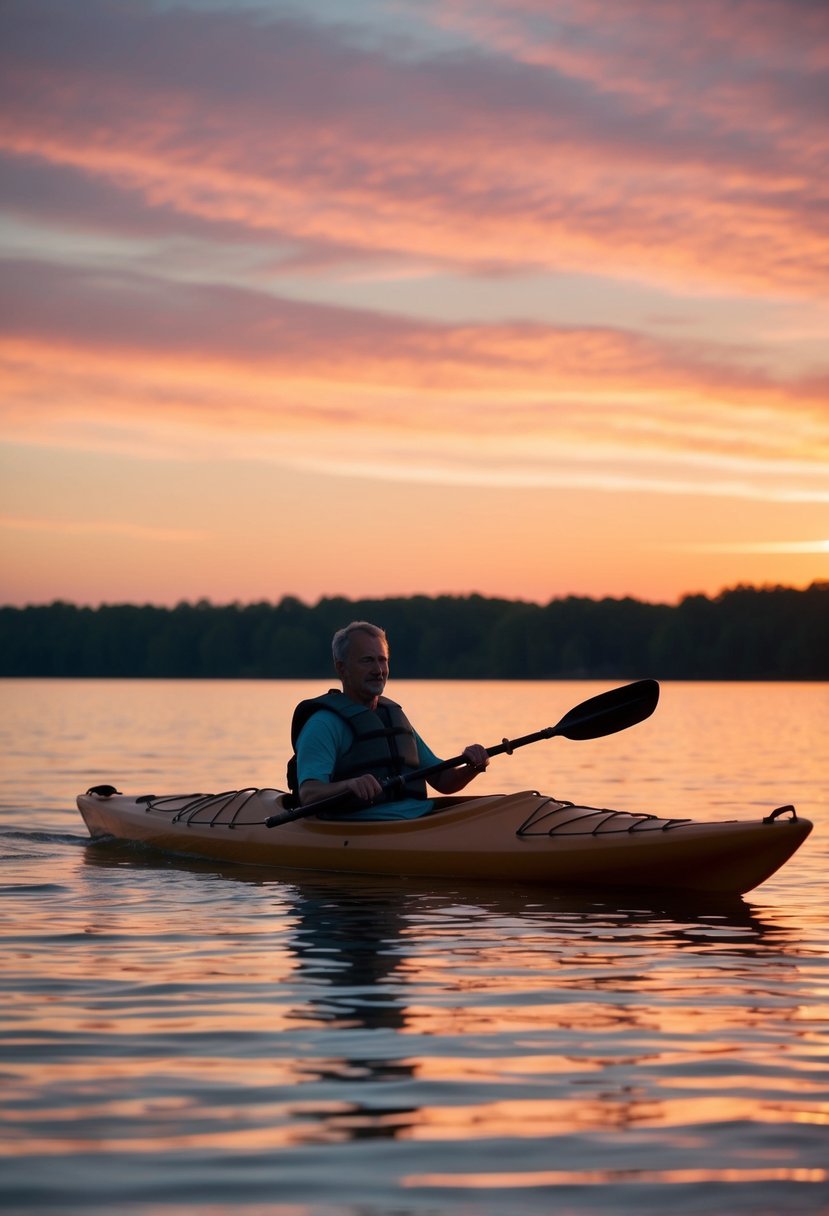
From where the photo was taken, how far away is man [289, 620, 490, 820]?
322 inches

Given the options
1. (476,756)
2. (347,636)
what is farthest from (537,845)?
(347,636)

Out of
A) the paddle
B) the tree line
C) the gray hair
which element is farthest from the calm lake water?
the tree line

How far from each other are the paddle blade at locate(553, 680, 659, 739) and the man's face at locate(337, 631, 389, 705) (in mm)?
1254

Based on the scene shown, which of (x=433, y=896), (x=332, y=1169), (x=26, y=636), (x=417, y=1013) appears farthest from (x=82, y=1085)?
(x=26, y=636)

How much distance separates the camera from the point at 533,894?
318 inches

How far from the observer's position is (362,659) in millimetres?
8172

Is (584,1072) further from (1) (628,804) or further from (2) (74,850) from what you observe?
(1) (628,804)

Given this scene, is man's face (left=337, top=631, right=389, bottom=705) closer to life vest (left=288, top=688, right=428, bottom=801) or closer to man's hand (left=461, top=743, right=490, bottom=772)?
life vest (left=288, top=688, right=428, bottom=801)

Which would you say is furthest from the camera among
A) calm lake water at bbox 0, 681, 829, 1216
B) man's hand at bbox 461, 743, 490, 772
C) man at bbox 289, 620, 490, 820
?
man at bbox 289, 620, 490, 820

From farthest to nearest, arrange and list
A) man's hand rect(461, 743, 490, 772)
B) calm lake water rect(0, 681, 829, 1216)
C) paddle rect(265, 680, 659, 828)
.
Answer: paddle rect(265, 680, 659, 828) → man's hand rect(461, 743, 490, 772) → calm lake water rect(0, 681, 829, 1216)

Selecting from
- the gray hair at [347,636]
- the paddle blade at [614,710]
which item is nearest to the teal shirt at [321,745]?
the gray hair at [347,636]

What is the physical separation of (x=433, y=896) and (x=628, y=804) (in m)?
6.61

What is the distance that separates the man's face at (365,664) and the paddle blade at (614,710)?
1.25 meters

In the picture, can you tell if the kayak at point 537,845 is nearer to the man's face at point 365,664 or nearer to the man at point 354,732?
the man at point 354,732
